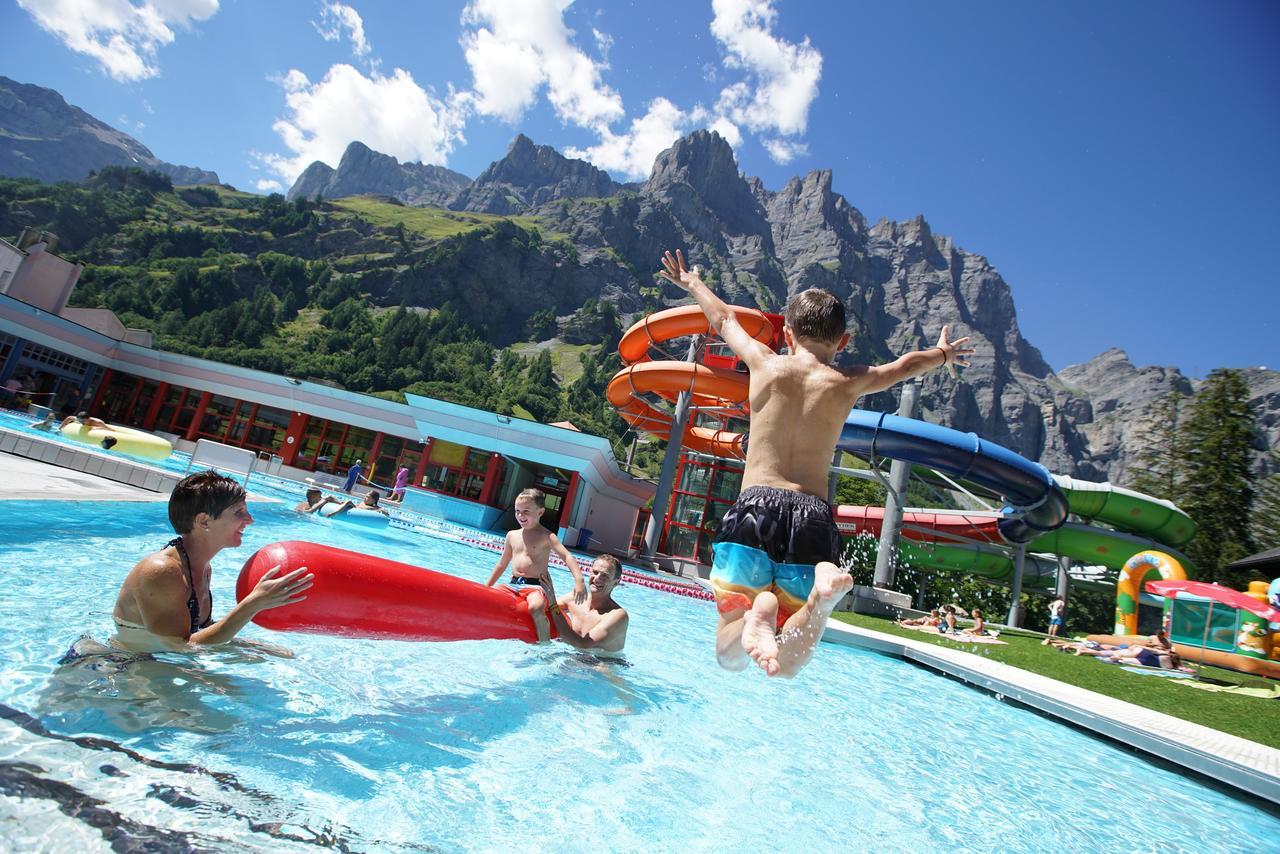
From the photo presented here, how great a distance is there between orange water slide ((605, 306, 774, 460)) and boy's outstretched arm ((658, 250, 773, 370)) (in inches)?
444

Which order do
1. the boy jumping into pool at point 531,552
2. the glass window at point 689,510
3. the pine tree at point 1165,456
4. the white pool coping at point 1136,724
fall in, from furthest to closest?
the pine tree at point 1165,456
the glass window at point 689,510
the boy jumping into pool at point 531,552
the white pool coping at point 1136,724

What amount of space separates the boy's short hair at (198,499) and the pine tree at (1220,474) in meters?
38.4

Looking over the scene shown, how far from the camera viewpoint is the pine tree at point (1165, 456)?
3306 centimetres

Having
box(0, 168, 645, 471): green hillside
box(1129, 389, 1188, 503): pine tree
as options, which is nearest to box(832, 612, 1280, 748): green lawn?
box(1129, 389, 1188, 503): pine tree

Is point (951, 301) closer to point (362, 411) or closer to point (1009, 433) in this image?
point (1009, 433)

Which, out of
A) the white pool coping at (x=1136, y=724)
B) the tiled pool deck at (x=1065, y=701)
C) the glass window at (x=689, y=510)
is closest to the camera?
the white pool coping at (x=1136, y=724)

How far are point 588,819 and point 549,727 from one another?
1.42m

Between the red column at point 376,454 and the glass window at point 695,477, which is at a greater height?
the glass window at point 695,477

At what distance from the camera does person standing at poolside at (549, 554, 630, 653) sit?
6.07 meters

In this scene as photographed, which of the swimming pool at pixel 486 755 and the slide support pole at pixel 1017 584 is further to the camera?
the slide support pole at pixel 1017 584

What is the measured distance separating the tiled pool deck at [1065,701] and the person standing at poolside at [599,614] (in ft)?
17.3

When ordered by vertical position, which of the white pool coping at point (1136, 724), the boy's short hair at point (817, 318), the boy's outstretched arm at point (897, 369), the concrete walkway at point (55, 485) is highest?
the boy's short hair at point (817, 318)

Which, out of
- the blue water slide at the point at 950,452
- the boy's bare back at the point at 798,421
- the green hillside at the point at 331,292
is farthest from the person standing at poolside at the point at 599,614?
the green hillside at the point at 331,292

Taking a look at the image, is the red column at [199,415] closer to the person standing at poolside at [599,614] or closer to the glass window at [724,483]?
the glass window at [724,483]
